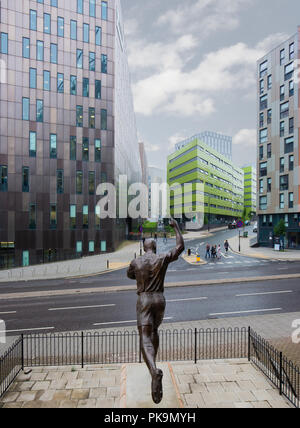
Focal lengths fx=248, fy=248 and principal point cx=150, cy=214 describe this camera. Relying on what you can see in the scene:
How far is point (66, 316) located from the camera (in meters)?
14.0

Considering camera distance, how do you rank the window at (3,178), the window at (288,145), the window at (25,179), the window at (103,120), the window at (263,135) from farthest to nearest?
1. the window at (263,135)
2. the window at (288,145)
3. the window at (103,120)
4. the window at (25,179)
5. the window at (3,178)

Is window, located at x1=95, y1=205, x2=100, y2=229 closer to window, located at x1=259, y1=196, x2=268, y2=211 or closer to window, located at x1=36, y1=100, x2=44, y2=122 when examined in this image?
window, located at x1=36, y1=100, x2=44, y2=122

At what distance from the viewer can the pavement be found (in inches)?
258

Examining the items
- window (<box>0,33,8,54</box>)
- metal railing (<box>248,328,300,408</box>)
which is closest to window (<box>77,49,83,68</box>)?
window (<box>0,33,8,54</box>)

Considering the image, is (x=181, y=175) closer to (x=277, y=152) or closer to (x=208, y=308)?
(x=277, y=152)

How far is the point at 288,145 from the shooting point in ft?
147

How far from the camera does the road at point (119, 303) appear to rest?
13203mm

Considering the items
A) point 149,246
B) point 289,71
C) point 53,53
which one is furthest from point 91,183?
point 289,71

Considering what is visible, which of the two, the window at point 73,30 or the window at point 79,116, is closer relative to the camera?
the window at point 73,30

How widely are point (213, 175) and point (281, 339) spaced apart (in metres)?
92.4

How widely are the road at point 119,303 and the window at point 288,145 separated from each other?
30845 mm

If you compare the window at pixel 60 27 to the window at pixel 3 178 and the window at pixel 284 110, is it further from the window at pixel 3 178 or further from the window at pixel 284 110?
the window at pixel 284 110

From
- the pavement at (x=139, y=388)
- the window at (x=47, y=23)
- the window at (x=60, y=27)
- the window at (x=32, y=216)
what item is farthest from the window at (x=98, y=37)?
the pavement at (x=139, y=388)

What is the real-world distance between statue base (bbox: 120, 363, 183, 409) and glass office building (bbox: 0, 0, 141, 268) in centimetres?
3043
